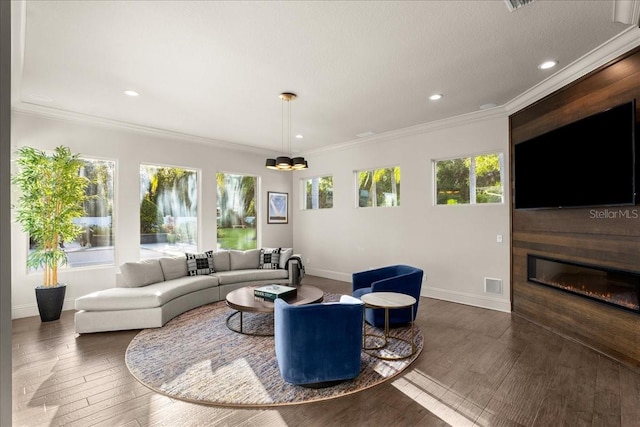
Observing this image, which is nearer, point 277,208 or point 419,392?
point 419,392

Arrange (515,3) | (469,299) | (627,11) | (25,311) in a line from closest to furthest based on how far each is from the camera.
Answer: (515,3) < (627,11) < (25,311) < (469,299)

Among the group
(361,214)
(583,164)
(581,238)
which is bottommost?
(581,238)

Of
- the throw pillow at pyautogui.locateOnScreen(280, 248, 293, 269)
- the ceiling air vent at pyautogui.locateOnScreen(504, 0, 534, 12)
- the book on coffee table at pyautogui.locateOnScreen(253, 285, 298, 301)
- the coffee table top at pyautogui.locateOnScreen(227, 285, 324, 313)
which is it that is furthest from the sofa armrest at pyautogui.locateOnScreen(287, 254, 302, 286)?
the ceiling air vent at pyautogui.locateOnScreen(504, 0, 534, 12)

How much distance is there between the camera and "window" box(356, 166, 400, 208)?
246 inches

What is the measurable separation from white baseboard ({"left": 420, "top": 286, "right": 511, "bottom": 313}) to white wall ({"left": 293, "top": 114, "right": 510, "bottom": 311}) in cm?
1

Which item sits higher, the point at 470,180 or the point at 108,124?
the point at 108,124

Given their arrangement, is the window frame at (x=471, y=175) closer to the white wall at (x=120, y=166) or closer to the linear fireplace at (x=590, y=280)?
the linear fireplace at (x=590, y=280)

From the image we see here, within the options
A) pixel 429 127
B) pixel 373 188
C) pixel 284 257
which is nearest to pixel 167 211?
pixel 284 257

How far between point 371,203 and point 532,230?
2.99m

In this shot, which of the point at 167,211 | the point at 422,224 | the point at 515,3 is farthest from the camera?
the point at 167,211

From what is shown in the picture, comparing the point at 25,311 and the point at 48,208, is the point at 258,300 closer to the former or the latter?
the point at 48,208

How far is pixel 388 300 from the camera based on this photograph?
11.4 ft

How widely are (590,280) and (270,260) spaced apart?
4.68 metres

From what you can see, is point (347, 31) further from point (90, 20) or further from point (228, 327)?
point (228, 327)
